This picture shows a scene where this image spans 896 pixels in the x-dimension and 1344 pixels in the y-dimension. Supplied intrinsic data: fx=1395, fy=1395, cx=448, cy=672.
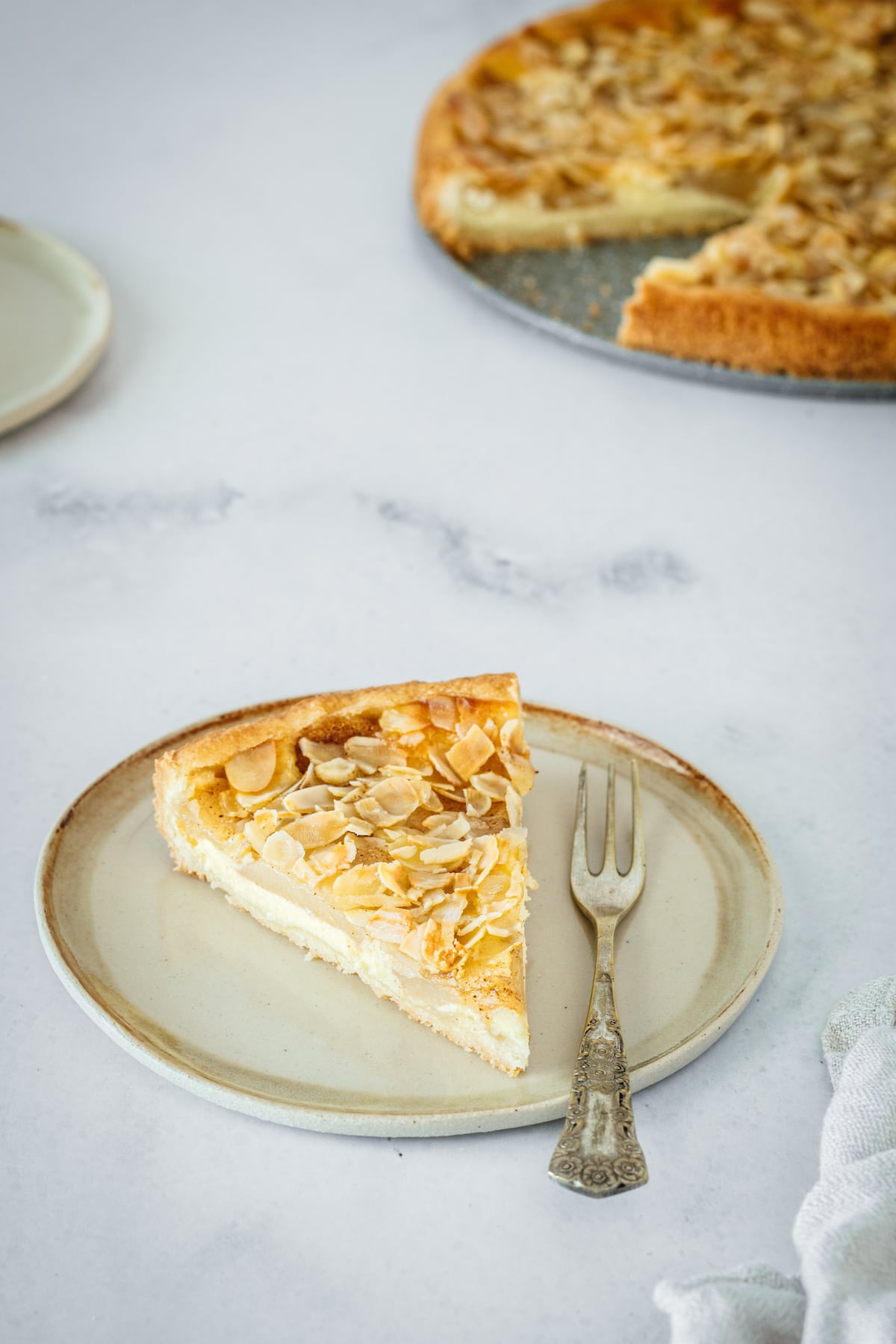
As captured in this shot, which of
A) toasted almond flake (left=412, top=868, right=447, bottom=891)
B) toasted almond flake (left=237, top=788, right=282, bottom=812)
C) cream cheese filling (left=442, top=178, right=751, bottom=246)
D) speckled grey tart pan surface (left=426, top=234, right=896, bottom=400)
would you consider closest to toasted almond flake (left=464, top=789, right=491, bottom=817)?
toasted almond flake (left=412, top=868, right=447, bottom=891)

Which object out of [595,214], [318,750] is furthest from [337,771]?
[595,214]

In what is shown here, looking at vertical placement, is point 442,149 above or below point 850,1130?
above

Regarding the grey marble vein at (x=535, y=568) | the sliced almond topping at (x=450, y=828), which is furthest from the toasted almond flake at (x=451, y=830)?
the grey marble vein at (x=535, y=568)

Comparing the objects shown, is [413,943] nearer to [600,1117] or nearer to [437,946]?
[437,946]

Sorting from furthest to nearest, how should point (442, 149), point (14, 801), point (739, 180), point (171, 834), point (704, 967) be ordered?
point (739, 180) → point (442, 149) → point (14, 801) → point (171, 834) → point (704, 967)

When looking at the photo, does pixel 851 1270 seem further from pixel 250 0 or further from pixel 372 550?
pixel 250 0

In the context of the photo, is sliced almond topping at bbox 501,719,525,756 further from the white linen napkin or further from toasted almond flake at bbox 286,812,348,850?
the white linen napkin

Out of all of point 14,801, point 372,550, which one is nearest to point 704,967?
point 14,801

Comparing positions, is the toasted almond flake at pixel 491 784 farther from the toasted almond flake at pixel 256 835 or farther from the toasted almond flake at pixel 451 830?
the toasted almond flake at pixel 256 835

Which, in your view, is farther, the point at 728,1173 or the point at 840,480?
the point at 840,480
